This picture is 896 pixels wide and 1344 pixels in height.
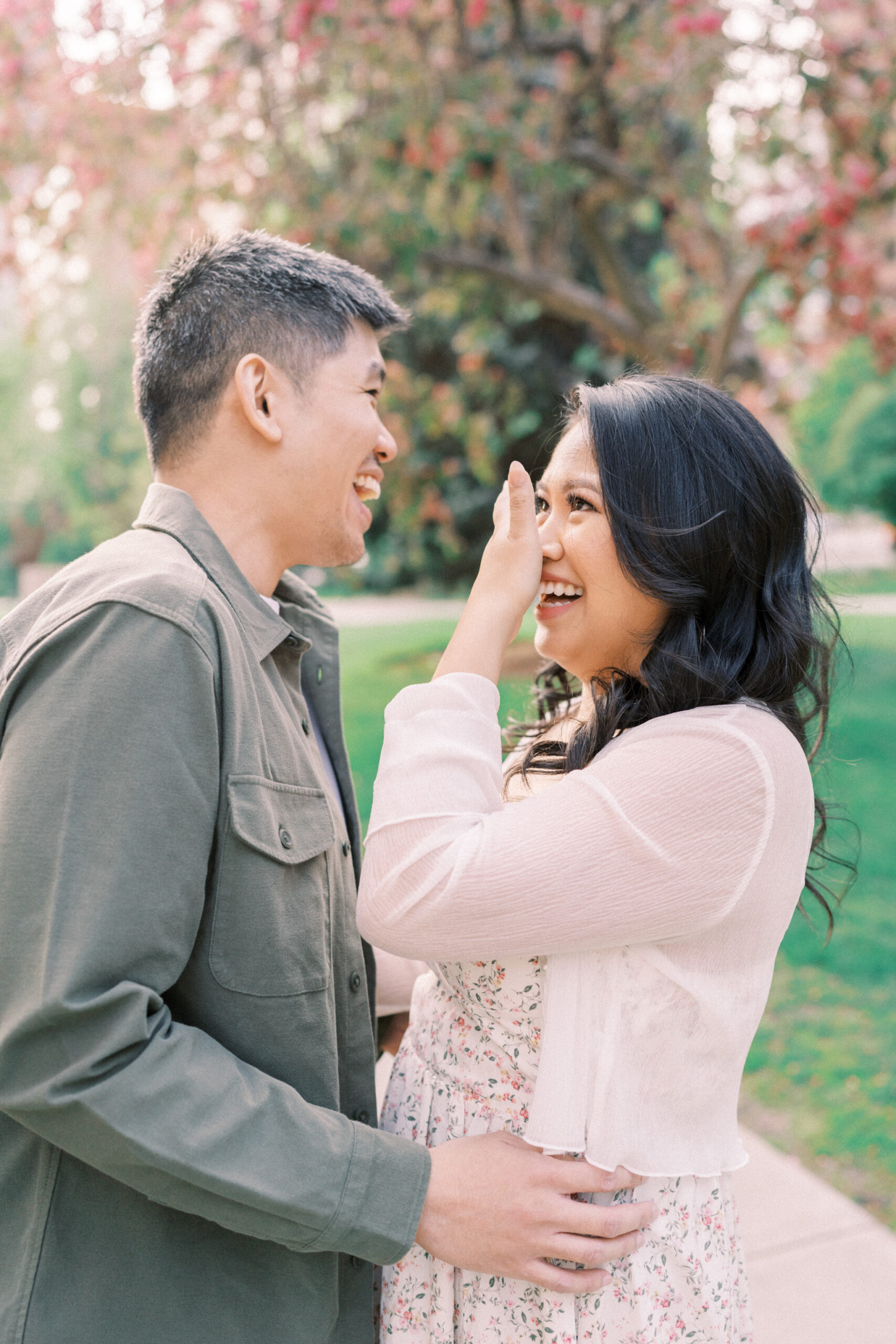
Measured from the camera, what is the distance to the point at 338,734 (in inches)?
74.5

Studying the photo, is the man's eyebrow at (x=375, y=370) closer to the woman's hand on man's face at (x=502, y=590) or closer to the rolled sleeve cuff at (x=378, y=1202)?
the woman's hand on man's face at (x=502, y=590)

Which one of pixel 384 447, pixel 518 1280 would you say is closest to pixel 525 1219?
pixel 518 1280

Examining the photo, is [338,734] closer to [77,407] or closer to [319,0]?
[319,0]

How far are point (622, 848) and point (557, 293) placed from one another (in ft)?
20.7

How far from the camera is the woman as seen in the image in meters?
1.31

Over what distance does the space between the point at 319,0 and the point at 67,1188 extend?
513 cm

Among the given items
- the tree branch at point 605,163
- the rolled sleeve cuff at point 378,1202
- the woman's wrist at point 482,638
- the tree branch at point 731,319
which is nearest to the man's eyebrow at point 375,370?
the woman's wrist at point 482,638

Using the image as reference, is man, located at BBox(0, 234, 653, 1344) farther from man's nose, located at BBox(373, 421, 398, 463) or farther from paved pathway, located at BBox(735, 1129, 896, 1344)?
paved pathway, located at BBox(735, 1129, 896, 1344)

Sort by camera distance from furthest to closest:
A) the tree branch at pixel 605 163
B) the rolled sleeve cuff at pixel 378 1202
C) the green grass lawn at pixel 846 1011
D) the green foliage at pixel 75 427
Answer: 1. the green foliage at pixel 75 427
2. the tree branch at pixel 605 163
3. the green grass lawn at pixel 846 1011
4. the rolled sleeve cuff at pixel 378 1202

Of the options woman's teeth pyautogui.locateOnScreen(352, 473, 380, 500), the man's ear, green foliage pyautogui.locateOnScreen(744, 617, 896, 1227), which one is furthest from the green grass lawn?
the man's ear

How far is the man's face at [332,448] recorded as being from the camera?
5.75 feet

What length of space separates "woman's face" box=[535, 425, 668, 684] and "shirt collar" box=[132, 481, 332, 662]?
1.36 ft

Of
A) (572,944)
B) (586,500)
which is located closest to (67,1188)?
(572,944)

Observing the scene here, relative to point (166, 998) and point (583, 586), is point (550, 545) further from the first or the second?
point (166, 998)
